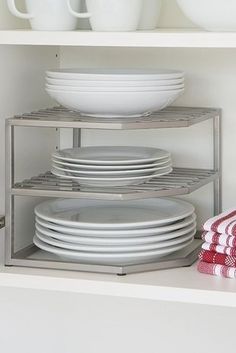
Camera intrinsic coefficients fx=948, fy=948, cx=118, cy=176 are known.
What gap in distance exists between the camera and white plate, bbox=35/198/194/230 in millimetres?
1535

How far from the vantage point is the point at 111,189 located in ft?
4.92

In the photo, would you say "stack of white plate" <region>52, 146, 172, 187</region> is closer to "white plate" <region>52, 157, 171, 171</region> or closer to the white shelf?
"white plate" <region>52, 157, 171, 171</region>

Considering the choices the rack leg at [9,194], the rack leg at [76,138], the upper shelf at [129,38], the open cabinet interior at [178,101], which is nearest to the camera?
the upper shelf at [129,38]

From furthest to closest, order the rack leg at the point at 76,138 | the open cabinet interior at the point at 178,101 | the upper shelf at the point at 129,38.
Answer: the rack leg at the point at 76,138, the open cabinet interior at the point at 178,101, the upper shelf at the point at 129,38

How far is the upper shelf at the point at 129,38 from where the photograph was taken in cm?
141

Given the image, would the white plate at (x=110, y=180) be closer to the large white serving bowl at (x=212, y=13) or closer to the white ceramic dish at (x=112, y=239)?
the white ceramic dish at (x=112, y=239)

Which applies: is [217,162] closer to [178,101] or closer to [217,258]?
[178,101]

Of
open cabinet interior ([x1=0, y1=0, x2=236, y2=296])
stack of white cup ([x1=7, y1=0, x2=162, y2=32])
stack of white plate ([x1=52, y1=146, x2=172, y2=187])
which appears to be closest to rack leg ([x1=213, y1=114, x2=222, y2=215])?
open cabinet interior ([x1=0, y1=0, x2=236, y2=296])

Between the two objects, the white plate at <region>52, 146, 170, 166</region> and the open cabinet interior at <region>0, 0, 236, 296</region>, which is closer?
the white plate at <region>52, 146, 170, 166</region>

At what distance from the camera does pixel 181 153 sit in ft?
5.77

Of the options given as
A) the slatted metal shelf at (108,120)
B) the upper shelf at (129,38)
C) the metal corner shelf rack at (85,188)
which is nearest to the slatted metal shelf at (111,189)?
the metal corner shelf rack at (85,188)

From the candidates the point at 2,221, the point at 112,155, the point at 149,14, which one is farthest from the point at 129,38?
the point at 2,221

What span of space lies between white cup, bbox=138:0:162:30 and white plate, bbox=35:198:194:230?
0.32 m

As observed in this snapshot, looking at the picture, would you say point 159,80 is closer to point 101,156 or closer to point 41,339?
point 101,156
